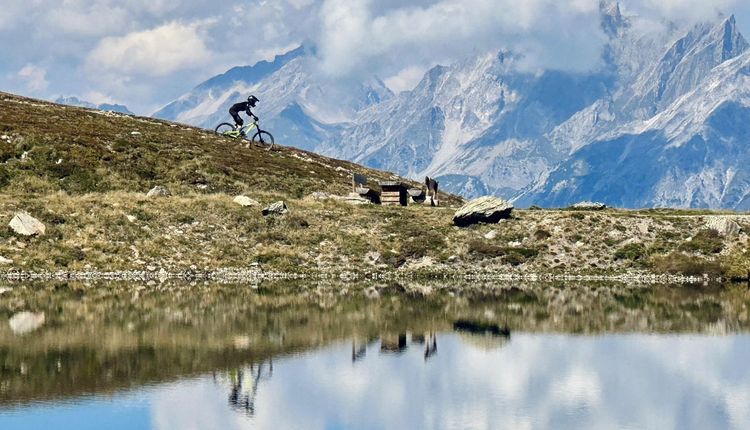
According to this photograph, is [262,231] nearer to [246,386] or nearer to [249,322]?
[249,322]

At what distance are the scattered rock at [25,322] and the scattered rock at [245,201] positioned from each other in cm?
4025

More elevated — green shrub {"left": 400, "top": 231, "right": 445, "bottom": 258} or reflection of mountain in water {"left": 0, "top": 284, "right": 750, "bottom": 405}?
green shrub {"left": 400, "top": 231, "right": 445, "bottom": 258}

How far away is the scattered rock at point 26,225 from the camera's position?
7469cm

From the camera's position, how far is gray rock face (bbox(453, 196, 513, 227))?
88.7m

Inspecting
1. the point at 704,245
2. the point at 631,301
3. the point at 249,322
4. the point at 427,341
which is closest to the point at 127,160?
the point at 249,322

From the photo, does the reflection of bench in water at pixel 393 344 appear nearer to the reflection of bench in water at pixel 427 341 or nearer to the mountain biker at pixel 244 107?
the reflection of bench in water at pixel 427 341

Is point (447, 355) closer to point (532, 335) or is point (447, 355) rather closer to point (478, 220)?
point (532, 335)

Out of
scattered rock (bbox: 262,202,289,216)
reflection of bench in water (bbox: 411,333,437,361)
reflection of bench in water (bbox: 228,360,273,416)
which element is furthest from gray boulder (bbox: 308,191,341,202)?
reflection of bench in water (bbox: 228,360,273,416)

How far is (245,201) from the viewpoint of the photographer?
88.9 m

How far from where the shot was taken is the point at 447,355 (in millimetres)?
40344

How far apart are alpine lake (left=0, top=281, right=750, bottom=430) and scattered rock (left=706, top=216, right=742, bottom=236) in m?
24.6

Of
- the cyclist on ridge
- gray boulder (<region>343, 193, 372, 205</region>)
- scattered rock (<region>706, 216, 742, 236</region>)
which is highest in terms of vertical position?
the cyclist on ridge

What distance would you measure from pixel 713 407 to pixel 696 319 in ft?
73.9

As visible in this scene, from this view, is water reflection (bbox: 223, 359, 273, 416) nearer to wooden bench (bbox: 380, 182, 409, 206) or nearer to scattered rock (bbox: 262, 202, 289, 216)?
scattered rock (bbox: 262, 202, 289, 216)
